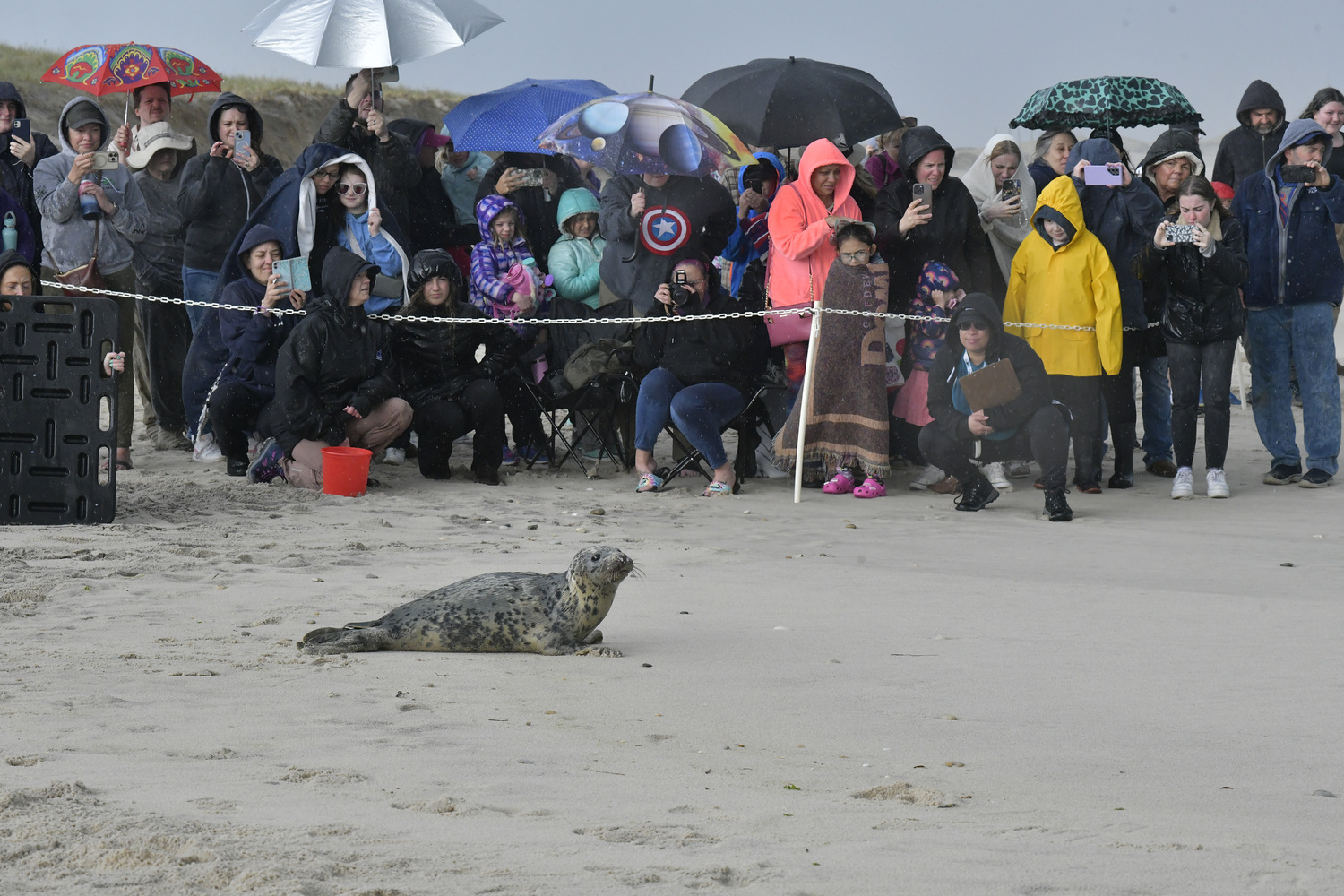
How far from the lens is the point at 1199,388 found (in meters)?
8.54

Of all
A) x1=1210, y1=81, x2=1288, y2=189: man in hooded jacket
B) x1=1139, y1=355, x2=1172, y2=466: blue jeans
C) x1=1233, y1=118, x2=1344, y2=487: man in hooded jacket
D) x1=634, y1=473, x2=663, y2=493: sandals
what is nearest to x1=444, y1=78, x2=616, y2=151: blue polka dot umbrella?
x1=634, y1=473, x2=663, y2=493: sandals

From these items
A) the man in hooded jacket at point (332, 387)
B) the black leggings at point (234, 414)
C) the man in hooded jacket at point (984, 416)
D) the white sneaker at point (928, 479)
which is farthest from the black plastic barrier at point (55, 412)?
the white sneaker at point (928, 479)

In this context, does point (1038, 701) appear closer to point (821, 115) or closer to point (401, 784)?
point (401, 784)

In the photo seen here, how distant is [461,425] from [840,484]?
7.72 ft

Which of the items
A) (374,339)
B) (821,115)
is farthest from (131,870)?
(821,115)

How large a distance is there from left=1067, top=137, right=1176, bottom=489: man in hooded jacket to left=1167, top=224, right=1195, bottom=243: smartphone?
17.1 inches

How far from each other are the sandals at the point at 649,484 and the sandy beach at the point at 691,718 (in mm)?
1161

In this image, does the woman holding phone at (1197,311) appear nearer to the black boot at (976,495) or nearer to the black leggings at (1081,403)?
the black leggings at (1081,403)

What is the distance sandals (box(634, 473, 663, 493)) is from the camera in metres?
8.49

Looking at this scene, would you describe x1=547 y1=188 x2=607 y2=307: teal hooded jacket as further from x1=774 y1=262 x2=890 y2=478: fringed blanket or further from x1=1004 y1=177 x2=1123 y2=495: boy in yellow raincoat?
x1=1004 y1=177 x2=1123 y2=495: boy in yellow raincoat

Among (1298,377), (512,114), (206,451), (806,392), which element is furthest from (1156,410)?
(206,451)

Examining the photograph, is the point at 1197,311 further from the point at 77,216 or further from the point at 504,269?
the point at 77,216

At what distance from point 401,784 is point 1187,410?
6.60 meters

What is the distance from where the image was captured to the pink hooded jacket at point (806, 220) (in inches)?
336
